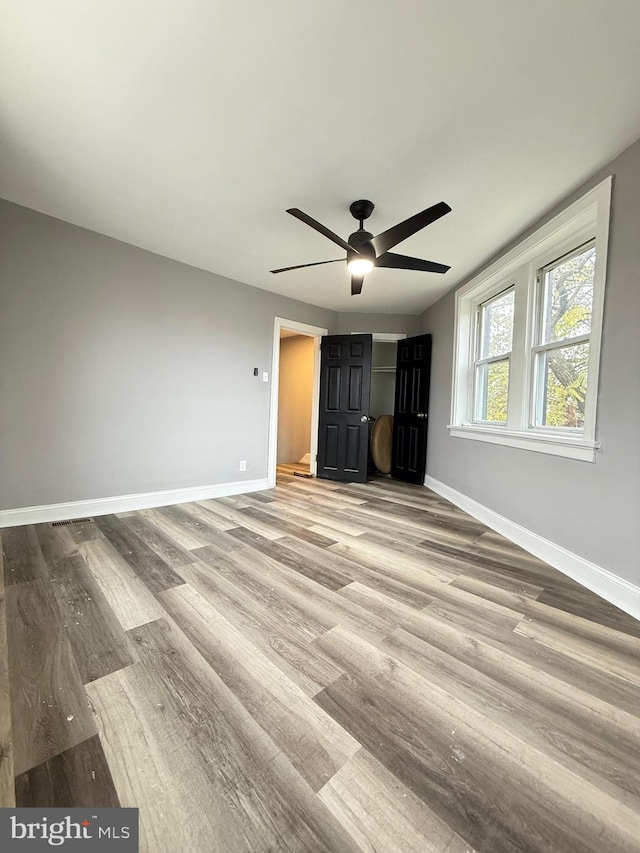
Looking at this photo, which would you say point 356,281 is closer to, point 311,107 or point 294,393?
point 311,107

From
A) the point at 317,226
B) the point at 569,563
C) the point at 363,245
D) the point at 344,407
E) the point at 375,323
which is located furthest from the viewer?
the point at 375,323

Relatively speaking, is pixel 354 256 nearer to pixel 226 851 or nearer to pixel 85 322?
pixel 85 322

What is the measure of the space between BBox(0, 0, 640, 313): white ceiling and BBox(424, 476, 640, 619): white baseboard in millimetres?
2437

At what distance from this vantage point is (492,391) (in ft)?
11.3

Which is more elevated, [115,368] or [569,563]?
[115,368]

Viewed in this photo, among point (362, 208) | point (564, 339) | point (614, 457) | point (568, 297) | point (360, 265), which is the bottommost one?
point (614, 457)

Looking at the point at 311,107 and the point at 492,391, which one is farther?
the point at 492,391

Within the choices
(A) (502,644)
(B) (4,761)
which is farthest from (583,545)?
(B) (4,761)

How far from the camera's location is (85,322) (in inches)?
114

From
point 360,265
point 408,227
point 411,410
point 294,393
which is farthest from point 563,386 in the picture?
point 294,393

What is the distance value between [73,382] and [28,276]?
34.3 inches

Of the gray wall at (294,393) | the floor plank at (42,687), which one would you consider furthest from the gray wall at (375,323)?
the floor plank at (42,687)

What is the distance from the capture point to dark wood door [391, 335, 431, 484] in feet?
15.2

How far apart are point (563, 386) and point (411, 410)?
94.6 inches
